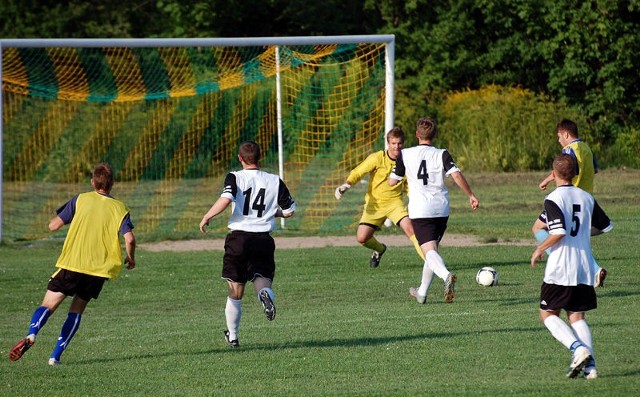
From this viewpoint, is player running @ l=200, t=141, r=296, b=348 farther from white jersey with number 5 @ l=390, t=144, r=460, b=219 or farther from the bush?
the bush

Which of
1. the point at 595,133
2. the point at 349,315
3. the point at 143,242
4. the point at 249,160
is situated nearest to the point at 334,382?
the point at 249,160

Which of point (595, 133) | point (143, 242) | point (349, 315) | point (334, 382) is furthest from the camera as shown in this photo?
point (595, 133)

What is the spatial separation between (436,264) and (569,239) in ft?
11.2

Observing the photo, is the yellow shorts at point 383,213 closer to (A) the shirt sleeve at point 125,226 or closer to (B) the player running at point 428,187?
(B) the player running at point 428,187

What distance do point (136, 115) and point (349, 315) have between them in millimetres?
19106

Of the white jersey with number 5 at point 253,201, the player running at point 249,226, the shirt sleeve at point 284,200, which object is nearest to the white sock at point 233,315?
the player running at point 249,226

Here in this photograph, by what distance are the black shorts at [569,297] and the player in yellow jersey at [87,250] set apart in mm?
3096

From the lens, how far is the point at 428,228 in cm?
1118

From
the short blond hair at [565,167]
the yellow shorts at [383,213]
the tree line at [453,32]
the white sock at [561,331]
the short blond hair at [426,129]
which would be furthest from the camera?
the tree line at [453,32]

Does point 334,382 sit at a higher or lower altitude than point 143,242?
higher

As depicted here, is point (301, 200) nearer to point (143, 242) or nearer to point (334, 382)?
point (143, 242)

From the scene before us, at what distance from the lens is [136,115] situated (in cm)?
2905

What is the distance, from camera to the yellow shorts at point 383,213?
13.4 metres

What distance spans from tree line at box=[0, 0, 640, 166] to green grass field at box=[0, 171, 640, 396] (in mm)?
16584
